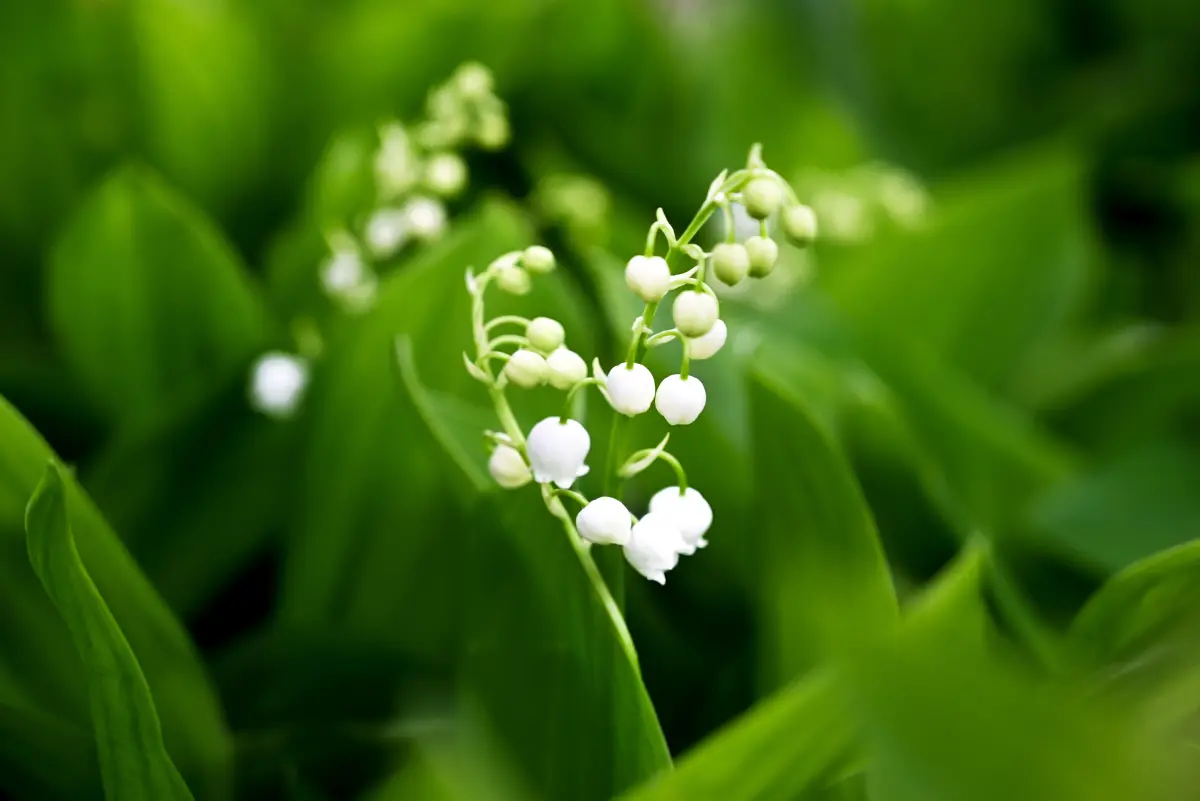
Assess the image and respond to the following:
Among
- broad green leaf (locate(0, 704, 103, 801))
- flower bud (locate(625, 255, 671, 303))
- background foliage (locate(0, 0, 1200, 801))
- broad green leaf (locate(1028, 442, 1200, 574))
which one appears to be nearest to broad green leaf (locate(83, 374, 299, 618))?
background foliage (locate(0, 0, 1200, 801))

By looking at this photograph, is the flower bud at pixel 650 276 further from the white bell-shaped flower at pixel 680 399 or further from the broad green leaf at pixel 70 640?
the broad green leaf at pixel 70 640

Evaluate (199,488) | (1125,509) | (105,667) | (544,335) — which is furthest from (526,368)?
(1125,509)

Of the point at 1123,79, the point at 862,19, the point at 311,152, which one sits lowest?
the point at 1123,79

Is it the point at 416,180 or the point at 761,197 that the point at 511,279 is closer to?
the point at 761,197

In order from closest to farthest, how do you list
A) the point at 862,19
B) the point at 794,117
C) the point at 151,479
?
the point at 151,479 → the point at 794,117 → the point at 862,19

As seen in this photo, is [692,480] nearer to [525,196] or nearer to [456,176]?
[456,176]

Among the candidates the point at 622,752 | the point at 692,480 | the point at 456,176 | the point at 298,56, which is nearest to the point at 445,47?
the point at 298,56

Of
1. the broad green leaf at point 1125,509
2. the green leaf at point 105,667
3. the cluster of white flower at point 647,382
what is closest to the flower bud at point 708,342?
the cluster of white flower at point 647,382
